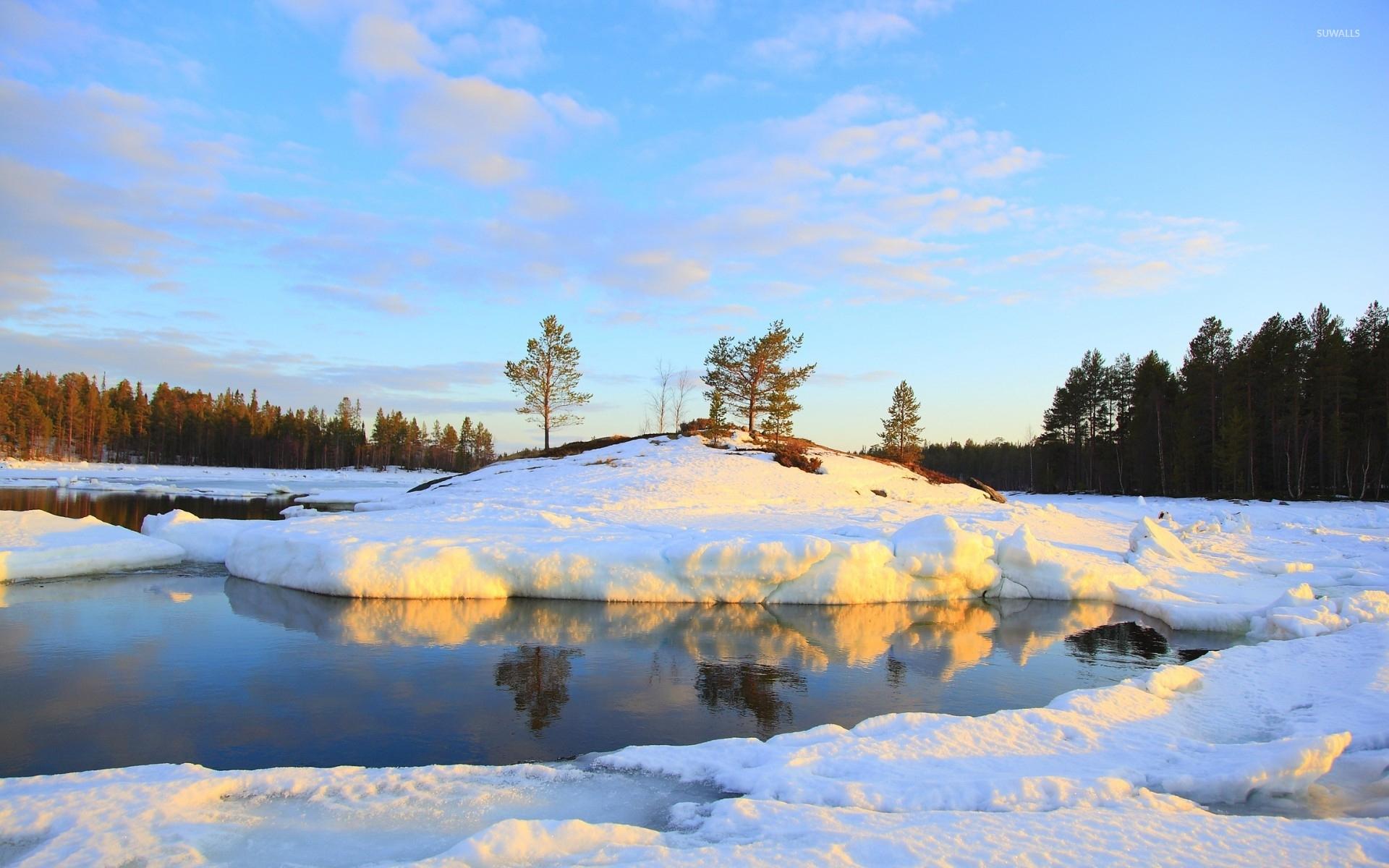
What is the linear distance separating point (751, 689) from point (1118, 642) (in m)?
Answer: 7.32

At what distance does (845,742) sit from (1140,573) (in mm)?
14028

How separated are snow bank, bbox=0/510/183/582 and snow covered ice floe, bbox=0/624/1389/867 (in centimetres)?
1378

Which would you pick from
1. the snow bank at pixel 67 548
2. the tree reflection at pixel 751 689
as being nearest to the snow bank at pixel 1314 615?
the tree reflection at pixel 751 689

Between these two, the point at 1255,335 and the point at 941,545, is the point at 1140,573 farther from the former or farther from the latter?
the point at 1255,335

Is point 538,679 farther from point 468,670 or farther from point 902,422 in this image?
point 902,422

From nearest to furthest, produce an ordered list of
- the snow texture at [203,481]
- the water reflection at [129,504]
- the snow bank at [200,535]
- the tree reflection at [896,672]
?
the tree reflection at [896,672]
the snow bank at [200,535]
the water reflection at [129,504]
the snow texture at [203,481]

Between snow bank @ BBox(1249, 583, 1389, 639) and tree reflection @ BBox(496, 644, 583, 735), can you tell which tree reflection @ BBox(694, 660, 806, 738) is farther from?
snow bank @ BBox(1249, 583, 1389, 639)

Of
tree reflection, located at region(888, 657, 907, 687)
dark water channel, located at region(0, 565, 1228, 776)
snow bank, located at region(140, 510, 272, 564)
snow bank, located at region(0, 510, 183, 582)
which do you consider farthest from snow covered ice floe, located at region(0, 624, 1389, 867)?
snow bank, located at region(140, 510, 272, 564)

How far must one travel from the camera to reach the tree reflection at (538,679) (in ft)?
26.6

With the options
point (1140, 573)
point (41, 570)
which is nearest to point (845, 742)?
point (1140, 573)

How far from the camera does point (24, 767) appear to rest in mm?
6270

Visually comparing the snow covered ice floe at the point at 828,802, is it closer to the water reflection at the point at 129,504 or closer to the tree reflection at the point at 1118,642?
the tree reflection at the point at 1118,642

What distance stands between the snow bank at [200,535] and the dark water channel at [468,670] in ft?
12.7

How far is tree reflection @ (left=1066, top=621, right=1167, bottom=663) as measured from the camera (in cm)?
1160
